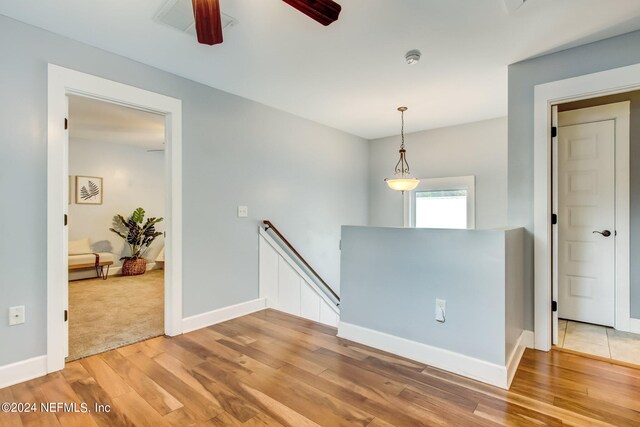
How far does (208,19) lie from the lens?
150 cm

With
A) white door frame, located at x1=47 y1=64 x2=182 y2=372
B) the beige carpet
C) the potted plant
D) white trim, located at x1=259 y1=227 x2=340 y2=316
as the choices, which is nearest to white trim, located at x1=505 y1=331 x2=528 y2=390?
white trim, located at x1=259 y1=227 x2=340 y2=316

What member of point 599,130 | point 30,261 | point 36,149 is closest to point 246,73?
point 36,149

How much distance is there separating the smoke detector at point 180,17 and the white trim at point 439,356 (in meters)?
2.46

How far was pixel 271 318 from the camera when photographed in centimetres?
324

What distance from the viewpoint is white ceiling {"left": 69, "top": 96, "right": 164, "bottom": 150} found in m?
3.85

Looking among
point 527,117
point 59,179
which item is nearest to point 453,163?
point 527,117

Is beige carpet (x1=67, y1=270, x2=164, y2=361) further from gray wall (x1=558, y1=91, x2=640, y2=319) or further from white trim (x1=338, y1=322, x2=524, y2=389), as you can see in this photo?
gray wall (x1=558, y1=91, x2=640, y2=319)

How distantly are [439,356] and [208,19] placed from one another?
2.46 m

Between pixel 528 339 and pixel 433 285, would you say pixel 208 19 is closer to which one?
pixel 433 285

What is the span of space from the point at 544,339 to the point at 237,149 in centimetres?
329

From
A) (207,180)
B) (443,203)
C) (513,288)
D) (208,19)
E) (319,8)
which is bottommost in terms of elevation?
(513,288)

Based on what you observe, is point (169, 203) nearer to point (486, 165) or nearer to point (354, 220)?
point (354, 220)

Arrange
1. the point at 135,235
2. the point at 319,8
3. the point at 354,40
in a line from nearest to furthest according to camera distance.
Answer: the point at 319,8, the point at 354,40, the point at 135,235

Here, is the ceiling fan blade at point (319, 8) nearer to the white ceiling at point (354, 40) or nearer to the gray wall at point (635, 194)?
the white ceiling at point (354, 40)
